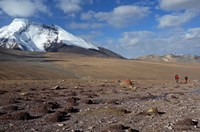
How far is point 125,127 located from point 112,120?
9.69 ft

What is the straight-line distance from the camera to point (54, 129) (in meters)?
19.3

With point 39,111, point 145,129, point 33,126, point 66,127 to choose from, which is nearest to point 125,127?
point 145,129

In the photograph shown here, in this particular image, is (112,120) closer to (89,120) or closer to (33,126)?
(89,120)

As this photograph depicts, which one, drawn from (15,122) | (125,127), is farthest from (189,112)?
(15,122)

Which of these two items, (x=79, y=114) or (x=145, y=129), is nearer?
(x=145, y=129)

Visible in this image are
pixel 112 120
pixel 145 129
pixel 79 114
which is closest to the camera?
pixel 145 129

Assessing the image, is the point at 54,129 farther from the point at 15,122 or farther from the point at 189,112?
the point at 189,112

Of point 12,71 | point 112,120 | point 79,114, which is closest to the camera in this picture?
point 112,120

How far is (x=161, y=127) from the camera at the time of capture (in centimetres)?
1942

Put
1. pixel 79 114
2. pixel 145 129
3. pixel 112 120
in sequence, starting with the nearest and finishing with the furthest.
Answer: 1. pixel 145 129
2. pixel 112 120
3. pixel 79 114

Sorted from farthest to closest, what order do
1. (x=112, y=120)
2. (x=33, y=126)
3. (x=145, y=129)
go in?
(x=112, y=120) → (x=33, y=126) → (x=145, y=129)

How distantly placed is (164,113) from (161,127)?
18.7ft

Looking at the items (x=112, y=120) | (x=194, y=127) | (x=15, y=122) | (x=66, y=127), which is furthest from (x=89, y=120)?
(x=194, y=127)

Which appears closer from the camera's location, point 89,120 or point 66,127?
point 66,127
